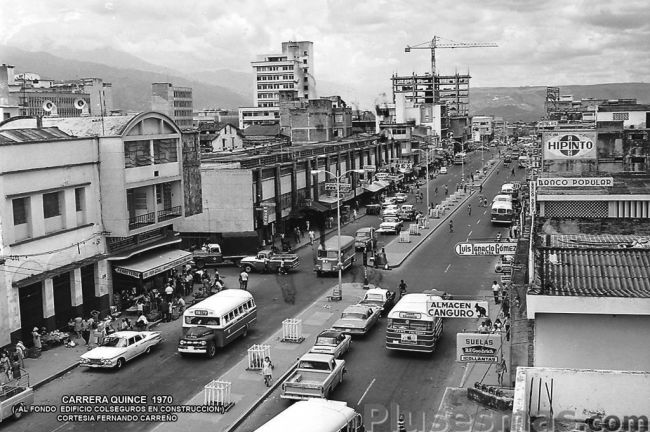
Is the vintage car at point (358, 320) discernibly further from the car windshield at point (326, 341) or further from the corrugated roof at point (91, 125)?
the corrugated roof at point (91, 125)

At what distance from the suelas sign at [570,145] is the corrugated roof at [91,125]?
24402 millimetres

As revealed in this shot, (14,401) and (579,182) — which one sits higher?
→ (579,182)

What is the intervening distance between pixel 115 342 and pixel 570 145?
92.5ft

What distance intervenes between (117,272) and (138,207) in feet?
15.1

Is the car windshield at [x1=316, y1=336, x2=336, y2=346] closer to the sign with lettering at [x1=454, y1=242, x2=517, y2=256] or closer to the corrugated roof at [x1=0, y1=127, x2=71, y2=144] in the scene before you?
the sign with lettering at [x1=454, y1=242, x2=517, y2=256]

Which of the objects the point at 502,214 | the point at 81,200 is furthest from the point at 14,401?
the point at 502,214

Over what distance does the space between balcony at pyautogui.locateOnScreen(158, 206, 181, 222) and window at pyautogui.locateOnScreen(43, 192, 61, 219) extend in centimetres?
775

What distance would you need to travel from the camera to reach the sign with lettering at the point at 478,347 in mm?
25172

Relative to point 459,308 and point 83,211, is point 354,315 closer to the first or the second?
point 459,308

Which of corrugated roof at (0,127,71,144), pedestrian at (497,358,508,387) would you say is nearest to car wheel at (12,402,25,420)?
corrugated roof at (0,127,71,144)

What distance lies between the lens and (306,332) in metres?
35.0

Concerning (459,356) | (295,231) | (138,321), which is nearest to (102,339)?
(138,321)

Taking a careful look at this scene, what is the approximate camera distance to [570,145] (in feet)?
146

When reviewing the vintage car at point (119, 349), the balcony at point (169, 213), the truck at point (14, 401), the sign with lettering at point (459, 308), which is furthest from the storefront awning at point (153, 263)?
the sign with lettering at point (459, 308)
